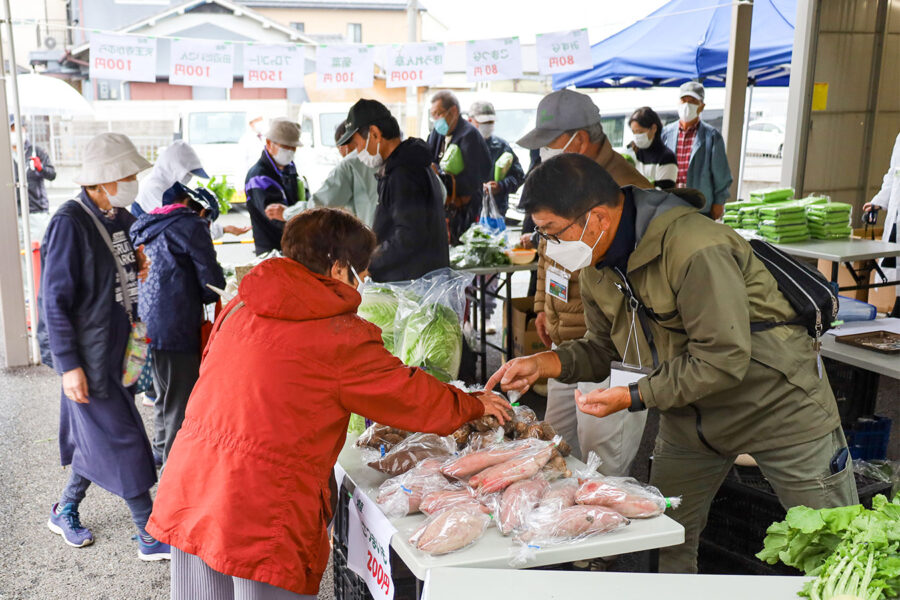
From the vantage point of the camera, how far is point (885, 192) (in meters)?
6.39

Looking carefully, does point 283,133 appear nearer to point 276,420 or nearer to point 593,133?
point 593,133

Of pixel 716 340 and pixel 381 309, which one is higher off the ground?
pixel 716 340

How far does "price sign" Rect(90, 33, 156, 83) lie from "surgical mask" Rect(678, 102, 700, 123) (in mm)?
4266

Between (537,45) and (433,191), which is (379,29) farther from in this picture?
(433,191)

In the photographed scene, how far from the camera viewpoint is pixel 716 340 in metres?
2.01

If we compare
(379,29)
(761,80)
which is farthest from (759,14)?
(379,29)

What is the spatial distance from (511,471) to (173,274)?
2.02m

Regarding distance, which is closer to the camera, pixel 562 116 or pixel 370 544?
pixel 370 544

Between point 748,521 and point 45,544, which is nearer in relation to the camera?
point 748,521

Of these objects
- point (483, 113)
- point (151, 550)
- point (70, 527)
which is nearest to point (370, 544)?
point (151, 550)

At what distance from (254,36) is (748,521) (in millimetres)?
20124

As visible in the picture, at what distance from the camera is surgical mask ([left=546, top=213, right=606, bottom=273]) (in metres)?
2.16

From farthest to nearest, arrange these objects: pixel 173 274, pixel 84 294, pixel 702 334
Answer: pixel 173 274 → pixel 84 294 → pixel 702 334

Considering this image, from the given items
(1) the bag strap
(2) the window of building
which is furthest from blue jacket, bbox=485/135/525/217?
(2) the window of building
